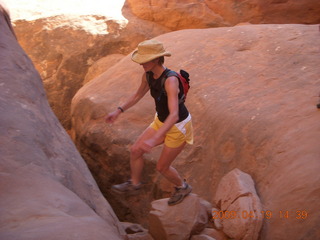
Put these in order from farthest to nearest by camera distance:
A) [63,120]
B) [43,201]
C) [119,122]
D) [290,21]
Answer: [290,21] → [63,120] → [119,122] → [43,201]

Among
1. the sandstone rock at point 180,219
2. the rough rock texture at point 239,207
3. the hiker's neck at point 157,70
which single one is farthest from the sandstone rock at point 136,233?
the hiker's neck at point 157,70

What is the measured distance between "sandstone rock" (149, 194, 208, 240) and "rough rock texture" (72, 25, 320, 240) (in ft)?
2.11

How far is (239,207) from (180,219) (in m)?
0.60

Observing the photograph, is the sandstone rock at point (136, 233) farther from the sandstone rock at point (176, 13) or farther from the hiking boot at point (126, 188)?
the sandstone rock at point (176, 13)

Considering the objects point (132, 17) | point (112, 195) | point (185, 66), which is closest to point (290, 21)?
point (132, 17)

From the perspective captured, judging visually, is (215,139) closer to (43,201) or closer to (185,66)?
(185,66)

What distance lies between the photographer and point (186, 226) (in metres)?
4.21

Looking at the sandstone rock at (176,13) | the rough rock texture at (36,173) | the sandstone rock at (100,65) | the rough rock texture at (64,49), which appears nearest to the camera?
the rough rock texture at (36,173)

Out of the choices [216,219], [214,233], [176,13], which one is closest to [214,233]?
[214,233]

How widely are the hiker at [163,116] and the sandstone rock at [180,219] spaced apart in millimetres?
90

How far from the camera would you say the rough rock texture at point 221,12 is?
10609 millimetres

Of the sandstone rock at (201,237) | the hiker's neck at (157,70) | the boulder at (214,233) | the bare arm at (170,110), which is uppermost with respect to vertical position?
the hiker's neck at (157,70)

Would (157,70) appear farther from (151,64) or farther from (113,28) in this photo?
(113,28)

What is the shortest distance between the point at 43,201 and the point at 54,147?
1244 mm
